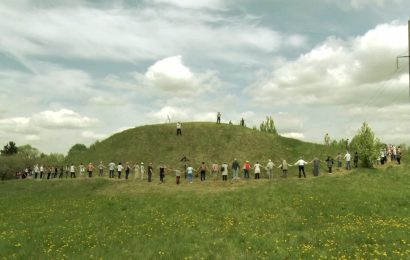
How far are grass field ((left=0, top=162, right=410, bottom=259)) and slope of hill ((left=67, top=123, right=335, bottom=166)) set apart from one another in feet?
48.7

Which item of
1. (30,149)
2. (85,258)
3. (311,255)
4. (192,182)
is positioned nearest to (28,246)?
(85,258)

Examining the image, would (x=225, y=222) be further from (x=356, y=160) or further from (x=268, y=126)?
(x=268, y=126)

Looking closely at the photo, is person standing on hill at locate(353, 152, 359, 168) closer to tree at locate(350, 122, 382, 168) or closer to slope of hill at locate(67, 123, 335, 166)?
tree at locate(350, 122, 382, 168)

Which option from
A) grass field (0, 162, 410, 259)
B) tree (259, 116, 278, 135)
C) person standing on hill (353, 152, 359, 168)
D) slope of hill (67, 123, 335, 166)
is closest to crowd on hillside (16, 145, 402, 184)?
person standing on hill (353, 152, 359, 168)

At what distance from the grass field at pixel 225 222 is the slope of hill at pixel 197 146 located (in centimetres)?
1483

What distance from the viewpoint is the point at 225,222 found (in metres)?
22.0

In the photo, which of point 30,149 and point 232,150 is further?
point 30,149

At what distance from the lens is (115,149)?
190 feet

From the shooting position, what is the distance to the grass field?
15.9 meters

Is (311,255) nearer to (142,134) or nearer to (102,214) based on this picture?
(102,214)

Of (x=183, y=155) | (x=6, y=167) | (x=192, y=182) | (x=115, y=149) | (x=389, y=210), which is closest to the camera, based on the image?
(x=389, y=210)

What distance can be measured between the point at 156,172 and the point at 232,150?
10.9 metres

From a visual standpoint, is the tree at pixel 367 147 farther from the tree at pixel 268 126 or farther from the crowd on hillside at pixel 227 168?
the tree at pixel 268 126

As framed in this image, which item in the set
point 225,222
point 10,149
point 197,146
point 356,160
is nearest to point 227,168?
point 197,146
